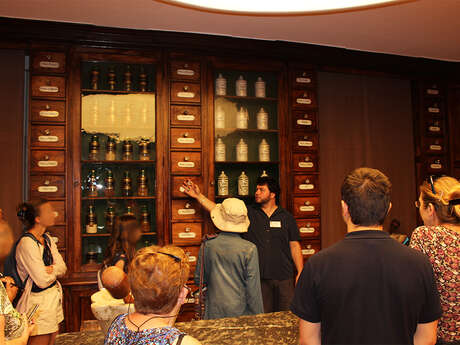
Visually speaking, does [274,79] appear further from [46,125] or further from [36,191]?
[36,191]

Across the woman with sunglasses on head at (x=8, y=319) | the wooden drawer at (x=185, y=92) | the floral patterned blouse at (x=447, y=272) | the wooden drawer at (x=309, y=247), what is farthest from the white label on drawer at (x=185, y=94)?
the floral patterned blouse at (x=447, y=272)

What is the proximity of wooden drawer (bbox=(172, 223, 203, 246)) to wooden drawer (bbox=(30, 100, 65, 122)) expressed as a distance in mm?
1273

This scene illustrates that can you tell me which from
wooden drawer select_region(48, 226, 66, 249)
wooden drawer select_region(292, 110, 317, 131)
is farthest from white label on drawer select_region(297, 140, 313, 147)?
wooden drawer select_region(48, 226, 66, 249)

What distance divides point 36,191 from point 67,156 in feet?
1.16

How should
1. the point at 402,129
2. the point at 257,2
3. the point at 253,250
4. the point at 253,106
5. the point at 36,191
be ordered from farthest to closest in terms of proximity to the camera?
the point at 402,129
the point at 253,106
the point at 36,191
the point at 253,250
the point at 257,2

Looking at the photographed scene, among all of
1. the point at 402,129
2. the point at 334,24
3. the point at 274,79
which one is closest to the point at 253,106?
the point at 274,79

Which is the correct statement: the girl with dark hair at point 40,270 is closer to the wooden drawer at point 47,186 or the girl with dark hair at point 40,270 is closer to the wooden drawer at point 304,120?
the wooden drawer at point 47,186

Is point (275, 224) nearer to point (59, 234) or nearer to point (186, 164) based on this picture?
point (186, 164)

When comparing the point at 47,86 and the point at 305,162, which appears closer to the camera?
the point at 47,86

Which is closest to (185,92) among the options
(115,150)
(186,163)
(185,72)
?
(185,72)

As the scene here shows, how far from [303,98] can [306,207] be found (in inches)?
40.5

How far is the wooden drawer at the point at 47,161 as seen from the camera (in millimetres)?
3223

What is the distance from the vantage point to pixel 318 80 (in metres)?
4.07

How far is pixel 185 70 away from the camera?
3.60m
